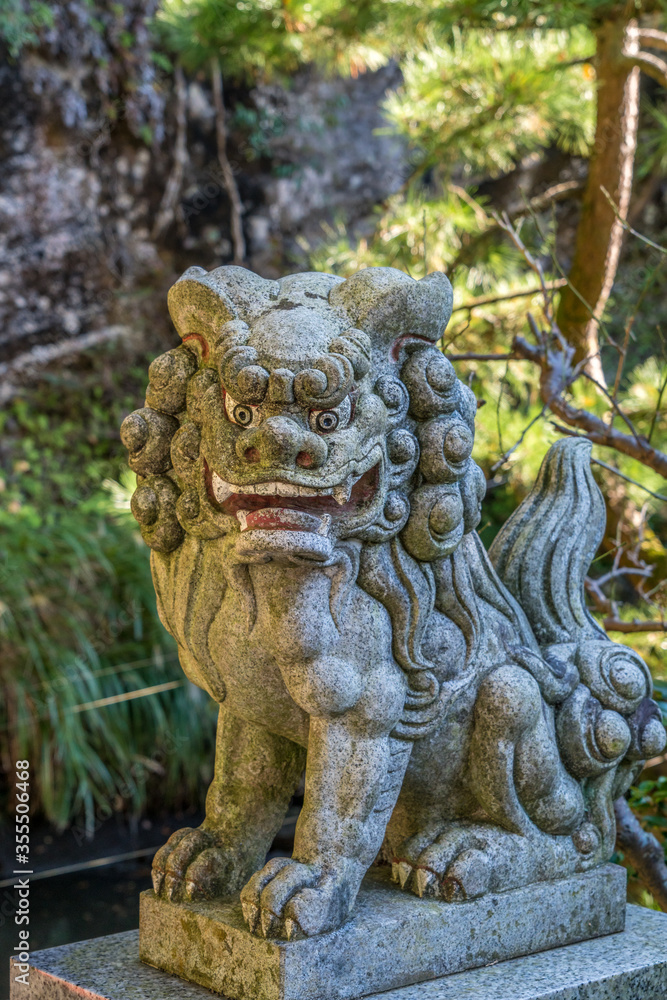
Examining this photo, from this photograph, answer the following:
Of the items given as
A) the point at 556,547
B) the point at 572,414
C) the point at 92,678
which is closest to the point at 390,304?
the point at 556,547

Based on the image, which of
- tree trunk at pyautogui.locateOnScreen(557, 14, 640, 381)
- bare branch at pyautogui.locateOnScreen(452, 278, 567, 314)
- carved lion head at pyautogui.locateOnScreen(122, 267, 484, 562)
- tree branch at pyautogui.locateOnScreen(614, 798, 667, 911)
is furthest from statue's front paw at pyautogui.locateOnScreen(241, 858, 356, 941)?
tree trunk at pyautogui.locateOnScreen(557, 14, 640, 381)

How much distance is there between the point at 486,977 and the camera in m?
1.43

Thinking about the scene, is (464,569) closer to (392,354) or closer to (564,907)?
(392,354)

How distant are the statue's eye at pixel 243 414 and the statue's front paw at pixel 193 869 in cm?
61

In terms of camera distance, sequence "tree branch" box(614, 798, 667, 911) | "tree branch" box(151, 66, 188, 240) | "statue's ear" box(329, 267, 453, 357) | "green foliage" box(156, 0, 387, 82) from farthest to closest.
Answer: "tree branch" box(151, 66, 188, 240), "green foliage" box(156, 0, 387, 82), "tree branch" box(614, 798, 667, 911), "statue's ear" box(329, 267, 453, 357)

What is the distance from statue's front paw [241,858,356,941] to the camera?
128cm

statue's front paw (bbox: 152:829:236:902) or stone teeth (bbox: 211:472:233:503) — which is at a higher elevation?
stone teeth (bbox: 211:472:233:503)

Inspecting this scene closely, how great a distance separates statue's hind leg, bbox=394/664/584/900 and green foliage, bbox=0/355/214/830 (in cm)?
181

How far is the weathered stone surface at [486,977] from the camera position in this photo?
139cm

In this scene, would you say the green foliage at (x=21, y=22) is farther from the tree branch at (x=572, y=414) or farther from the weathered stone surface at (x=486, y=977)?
the weathered stone surface at (x=486, y=977)

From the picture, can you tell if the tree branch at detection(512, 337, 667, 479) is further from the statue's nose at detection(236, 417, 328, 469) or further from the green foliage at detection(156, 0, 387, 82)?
the green foliage at detection(156, 0, 387, 82)

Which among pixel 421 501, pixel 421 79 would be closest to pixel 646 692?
pixel 421 501
